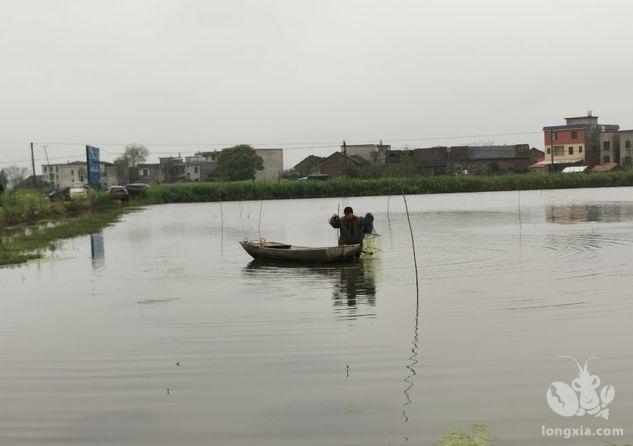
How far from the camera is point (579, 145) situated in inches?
3174

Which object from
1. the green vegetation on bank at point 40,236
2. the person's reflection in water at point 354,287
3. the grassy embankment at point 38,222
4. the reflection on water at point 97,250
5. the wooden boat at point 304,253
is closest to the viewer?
the person's reflection in water at point 354,287

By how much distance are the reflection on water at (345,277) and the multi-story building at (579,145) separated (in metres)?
69.2

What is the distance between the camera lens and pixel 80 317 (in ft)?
36.0

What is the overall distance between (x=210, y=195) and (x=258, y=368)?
54.8 metres

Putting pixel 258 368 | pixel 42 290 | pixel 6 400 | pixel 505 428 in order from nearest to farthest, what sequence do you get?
pixel 505 428, pixel 6 400, pixel 258 368, pixel 42 290

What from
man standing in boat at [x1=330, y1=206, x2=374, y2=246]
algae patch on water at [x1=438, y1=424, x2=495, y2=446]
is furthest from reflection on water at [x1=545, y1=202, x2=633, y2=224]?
algae patch on water at [x1=438, y1=424, x2=495, y2=446]

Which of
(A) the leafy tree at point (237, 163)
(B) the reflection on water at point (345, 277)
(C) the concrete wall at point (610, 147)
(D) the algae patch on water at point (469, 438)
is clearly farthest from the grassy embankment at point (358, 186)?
(D) the algae patch on water at point (469, 438)

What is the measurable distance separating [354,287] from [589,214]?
21134mm

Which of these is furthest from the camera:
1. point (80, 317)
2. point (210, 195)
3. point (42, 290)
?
point (210, 195)

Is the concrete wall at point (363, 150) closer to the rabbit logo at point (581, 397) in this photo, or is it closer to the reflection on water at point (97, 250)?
the reflection on water at point (97, 250)

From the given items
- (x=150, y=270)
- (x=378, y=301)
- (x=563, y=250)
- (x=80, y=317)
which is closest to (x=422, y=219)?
(x=563, y=250)

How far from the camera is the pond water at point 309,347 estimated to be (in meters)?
5.98

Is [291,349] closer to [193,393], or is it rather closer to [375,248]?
[193,393]

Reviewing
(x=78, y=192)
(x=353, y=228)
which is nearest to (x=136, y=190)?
(x=78, y=192)
